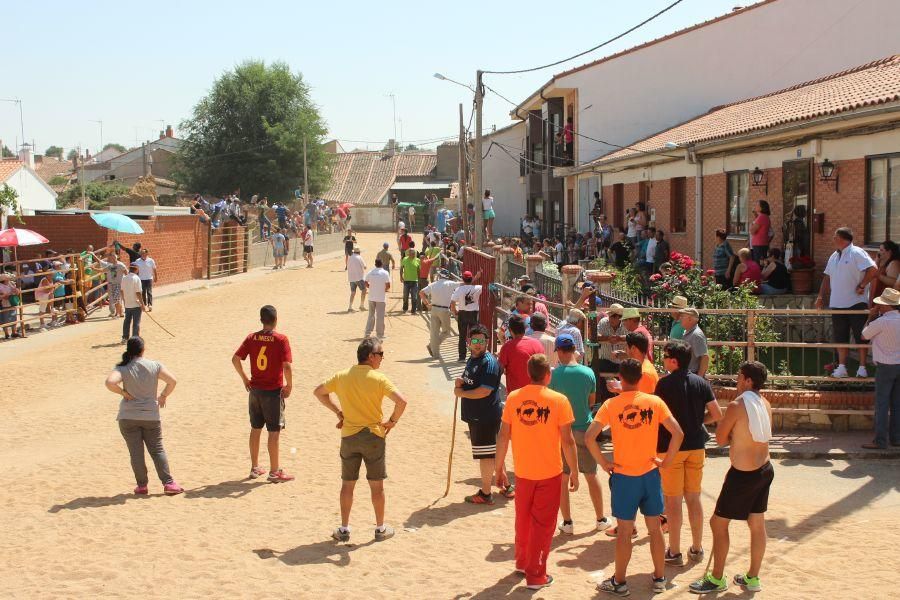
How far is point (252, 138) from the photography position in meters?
67.2

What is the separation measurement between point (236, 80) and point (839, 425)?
63.1 metres

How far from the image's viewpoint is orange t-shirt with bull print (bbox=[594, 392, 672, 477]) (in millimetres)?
6387

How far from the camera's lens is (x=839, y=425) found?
1081 centimetres

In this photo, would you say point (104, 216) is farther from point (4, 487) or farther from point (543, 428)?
point (543, 428)

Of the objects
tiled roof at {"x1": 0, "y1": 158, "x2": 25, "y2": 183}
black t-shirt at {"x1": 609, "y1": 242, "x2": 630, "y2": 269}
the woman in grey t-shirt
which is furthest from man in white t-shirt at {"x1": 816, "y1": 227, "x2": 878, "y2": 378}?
tiled roof at {"x1": 0, "y1": 158, "x2": 25, "y2": 183}

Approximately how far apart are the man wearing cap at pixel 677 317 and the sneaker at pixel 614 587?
11.1 ft

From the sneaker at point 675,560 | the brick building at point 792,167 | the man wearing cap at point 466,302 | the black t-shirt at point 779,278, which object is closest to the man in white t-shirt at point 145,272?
the man wearing cap at point 466,302

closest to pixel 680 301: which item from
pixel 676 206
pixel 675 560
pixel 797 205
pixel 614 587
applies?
pixel 675 560

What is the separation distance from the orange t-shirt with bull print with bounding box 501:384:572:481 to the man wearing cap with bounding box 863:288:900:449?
480 centimetres

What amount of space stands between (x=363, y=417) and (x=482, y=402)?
4.75ft

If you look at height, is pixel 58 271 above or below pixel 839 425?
above

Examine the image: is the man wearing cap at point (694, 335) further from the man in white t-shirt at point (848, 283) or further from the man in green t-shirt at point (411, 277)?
the man in green t-shirt at point (411, 277)

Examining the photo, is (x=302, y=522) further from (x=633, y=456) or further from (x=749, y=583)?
(x=749, y=583)

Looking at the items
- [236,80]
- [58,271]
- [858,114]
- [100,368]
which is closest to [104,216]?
[58,271]
